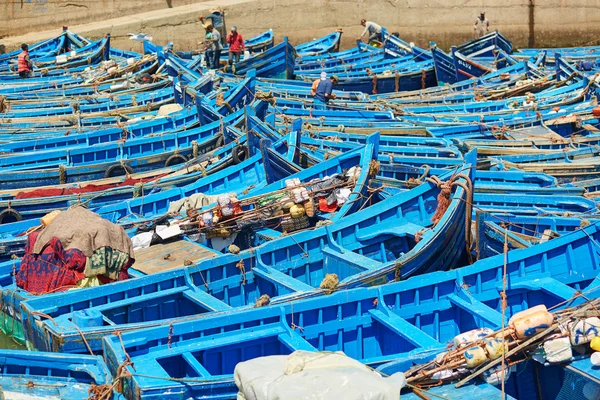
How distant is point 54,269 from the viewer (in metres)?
12.0

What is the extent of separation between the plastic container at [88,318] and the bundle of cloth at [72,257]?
1.24 meters

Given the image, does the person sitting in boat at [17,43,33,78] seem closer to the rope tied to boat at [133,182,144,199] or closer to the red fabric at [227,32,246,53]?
the red fabric at [227,32,246,53]

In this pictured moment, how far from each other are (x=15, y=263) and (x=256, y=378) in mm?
5680

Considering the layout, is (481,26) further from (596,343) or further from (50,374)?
(50,374)

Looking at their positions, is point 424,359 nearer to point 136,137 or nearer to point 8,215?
point 8,215

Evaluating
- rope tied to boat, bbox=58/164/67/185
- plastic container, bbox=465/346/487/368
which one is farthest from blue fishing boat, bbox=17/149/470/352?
rope tied to boat, bbox=58/164/67/185

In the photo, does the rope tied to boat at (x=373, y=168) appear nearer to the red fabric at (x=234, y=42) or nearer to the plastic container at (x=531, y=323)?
the plastic container at (x=531, y=323)

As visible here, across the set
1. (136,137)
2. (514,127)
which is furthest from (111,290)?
(514,127)

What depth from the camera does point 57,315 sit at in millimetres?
11258

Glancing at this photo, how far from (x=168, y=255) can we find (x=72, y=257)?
5.21ft

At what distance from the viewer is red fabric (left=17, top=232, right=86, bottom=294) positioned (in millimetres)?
11969

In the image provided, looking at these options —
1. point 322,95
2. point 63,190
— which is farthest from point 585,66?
point 63,190

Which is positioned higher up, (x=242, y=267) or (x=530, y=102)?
(x=242, y=267)

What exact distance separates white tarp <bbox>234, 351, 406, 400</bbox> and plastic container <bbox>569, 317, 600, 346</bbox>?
1699mm
